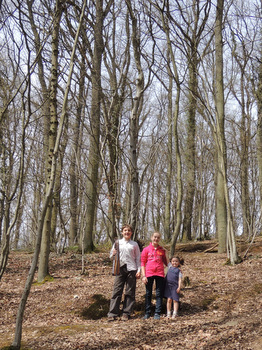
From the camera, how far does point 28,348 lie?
4.02 m

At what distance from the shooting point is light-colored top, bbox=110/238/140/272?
5.61 m

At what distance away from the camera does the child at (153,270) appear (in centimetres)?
538

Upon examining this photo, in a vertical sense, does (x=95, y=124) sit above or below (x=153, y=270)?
above

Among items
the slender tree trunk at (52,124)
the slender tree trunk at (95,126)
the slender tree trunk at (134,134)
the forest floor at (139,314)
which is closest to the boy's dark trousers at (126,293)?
the forest floor at (139,314)

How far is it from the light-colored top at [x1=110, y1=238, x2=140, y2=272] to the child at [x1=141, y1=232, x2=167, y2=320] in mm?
107

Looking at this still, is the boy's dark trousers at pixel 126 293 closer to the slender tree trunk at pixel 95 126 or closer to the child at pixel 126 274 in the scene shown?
the child at pixel 126 274

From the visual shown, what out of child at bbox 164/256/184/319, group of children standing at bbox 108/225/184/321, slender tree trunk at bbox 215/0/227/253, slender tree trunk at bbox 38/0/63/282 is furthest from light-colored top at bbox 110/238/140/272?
slender tree trunk at bbox 215/0/227/253

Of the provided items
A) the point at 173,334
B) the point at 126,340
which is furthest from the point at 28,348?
the point at 173,334

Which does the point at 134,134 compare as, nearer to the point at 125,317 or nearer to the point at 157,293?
the point at 157,293

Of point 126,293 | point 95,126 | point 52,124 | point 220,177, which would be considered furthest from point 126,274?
point 95,126

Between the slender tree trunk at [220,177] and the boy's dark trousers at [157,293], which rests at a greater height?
the slender tree trunk at [220,177]

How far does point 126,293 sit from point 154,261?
2.29 ft

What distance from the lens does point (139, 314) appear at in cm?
566

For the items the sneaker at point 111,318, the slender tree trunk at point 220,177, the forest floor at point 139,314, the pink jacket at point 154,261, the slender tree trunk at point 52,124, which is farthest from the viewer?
the slender tree trunk at point 220,177
